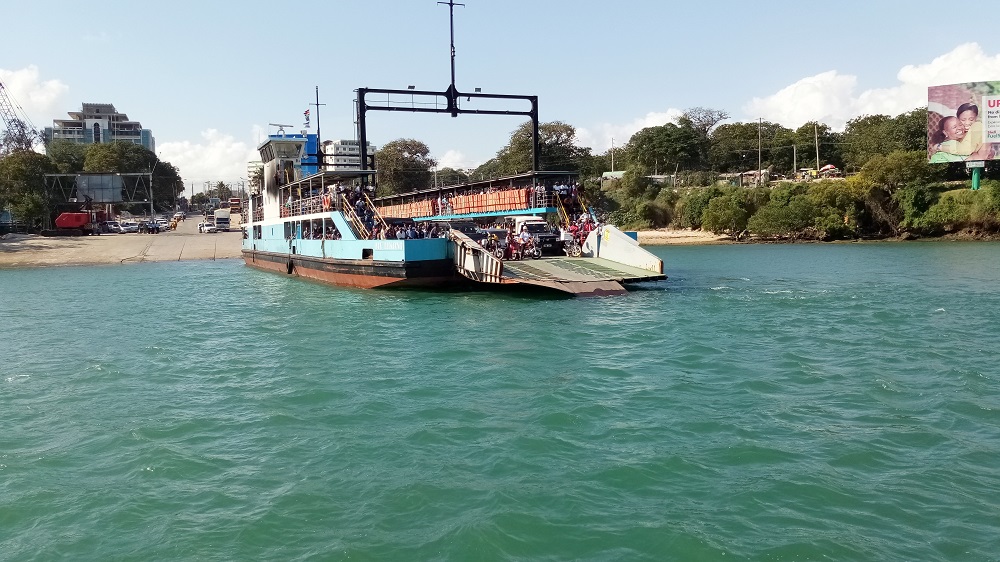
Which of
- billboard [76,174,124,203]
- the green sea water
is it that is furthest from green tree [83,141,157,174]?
the green sea water

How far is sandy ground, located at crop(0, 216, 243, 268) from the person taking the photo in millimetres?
48016

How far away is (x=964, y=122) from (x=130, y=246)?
60603 mm

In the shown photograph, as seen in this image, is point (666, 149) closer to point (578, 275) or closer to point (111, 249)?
point (111, 249)

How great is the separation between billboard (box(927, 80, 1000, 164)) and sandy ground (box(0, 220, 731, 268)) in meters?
16.5

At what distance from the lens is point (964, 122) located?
5003cm

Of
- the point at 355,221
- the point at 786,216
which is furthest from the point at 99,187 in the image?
the point at 786,216

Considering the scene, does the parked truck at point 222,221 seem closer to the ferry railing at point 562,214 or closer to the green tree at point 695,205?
the green tree at point 695,205

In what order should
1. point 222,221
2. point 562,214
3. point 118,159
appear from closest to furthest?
point 562,214 < point 222,221 < point 118,159

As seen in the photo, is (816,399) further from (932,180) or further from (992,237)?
(932,180)

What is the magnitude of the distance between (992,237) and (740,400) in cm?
5126

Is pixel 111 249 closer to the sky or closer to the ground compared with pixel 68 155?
closer to the ground

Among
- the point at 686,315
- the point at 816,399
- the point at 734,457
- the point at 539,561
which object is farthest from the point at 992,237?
the point at 539,561

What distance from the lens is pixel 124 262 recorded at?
4797cm

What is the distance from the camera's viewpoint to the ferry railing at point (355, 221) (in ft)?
91.0
